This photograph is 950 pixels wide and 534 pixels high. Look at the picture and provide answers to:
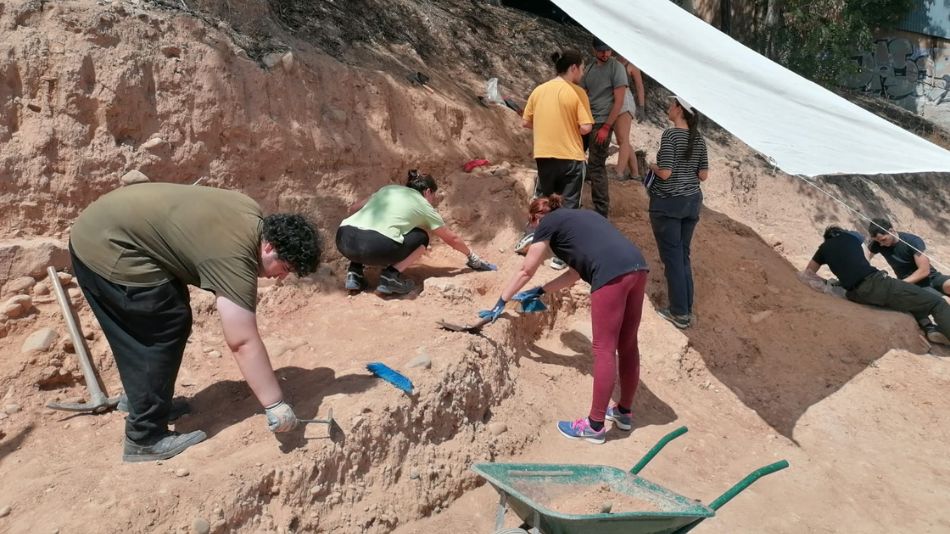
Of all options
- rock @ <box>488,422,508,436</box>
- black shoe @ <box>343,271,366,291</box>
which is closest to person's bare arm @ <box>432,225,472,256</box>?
black shoe @ <box>343,271,366,291</box>

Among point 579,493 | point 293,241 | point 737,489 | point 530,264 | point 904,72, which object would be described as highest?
point 904,72

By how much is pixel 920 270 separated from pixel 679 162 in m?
2.91

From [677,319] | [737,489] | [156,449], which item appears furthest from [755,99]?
[156,449]

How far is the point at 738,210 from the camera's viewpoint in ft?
27.0

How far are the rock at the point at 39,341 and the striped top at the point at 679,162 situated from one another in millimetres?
4043

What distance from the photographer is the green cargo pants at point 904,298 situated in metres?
5.88

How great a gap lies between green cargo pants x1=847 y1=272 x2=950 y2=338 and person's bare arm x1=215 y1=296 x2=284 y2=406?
5431 millimetres

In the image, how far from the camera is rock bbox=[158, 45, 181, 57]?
4.43 metres

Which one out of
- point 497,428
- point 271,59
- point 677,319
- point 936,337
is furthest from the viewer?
point 936,337

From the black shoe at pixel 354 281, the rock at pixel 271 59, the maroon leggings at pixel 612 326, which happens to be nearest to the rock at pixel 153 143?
the rock at pixel 271 59

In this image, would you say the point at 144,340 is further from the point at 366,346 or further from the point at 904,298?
the point at 904,298

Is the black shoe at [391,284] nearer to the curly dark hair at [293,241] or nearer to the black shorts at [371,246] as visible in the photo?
the black shorts at [371,246]

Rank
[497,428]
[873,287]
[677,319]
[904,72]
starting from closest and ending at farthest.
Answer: [497,428], [677,319], [873,287], [904,72]

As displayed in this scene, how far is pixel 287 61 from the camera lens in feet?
16.4
